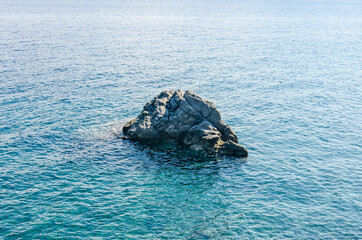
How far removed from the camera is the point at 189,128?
50906 millimetres

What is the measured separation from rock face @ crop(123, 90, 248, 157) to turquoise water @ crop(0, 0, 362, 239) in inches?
93.3

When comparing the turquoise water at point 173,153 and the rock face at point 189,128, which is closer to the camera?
the turquoise water at point 173,153

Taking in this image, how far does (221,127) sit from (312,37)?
110 meters

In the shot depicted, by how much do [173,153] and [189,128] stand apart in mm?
4618

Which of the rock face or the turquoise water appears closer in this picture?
the turquoise water

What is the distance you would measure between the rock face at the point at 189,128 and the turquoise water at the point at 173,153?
7.78 feet

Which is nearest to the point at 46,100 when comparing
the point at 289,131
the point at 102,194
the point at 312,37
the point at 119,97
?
the point at 119,97

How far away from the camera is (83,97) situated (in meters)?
68.7

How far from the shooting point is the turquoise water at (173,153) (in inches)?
1398

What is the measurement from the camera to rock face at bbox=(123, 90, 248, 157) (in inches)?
1938

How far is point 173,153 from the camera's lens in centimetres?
4909

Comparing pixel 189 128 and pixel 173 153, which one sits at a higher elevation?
pixel 189 128

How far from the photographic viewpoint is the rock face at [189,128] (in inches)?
1938

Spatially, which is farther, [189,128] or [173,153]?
[189,128]
